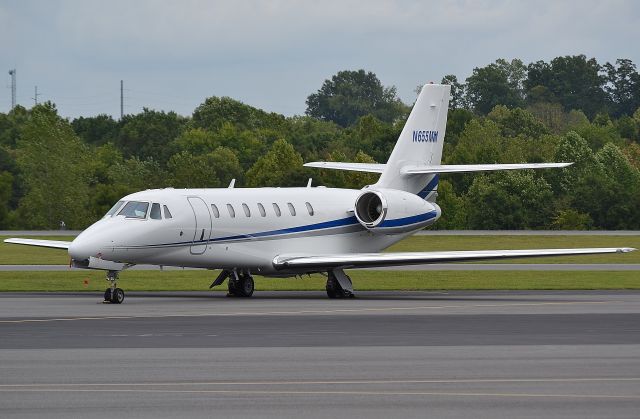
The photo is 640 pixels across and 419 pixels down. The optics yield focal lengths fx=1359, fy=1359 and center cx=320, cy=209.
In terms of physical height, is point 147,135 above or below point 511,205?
above

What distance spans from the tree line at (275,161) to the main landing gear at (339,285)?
44189mm

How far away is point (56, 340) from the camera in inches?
843

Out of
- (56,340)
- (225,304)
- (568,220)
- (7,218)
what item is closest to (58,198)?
(7,218)

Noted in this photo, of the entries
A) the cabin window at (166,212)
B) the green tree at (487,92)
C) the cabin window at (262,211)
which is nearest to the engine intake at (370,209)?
the cabin window at (262,211)

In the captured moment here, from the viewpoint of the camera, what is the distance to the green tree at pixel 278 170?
281 ft

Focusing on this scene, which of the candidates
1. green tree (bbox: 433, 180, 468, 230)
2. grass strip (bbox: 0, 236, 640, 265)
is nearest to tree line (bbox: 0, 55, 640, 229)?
green tree (bbox: 433, 180, 468, 230)

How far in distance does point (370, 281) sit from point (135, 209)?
10973 mm

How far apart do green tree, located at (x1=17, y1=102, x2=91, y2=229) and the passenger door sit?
185ft

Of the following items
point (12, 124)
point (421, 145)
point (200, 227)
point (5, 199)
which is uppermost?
point (12, 124)

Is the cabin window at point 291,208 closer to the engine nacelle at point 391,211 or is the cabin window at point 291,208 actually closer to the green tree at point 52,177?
the engine nacelle at point 391,211

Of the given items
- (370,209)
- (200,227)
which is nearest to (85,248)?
(200,227)

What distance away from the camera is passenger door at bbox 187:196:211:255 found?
108 ft

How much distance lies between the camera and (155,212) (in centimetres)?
3225

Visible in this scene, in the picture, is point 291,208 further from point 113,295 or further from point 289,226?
point 113,295
